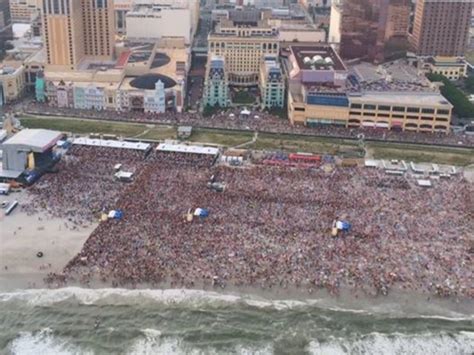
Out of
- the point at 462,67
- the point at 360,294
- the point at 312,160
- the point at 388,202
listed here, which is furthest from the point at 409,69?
the point at 360,294

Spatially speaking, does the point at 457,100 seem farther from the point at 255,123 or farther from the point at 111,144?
the point at 111,144

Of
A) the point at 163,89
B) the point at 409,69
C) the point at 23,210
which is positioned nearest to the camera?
the point at 23,210

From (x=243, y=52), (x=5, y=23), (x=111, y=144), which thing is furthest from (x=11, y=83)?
(x=5, y=23)

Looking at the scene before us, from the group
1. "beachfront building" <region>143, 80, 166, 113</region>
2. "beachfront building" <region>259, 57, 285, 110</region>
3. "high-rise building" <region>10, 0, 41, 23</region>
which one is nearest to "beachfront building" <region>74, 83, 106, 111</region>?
"beachfront building" <region>143, 80, 166, 113</region>

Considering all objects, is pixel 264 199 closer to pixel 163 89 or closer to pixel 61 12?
pixel 163 89

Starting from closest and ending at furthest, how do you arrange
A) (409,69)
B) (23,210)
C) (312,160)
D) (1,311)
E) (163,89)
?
1. (1,311)
2. (23,210)
3. (312,160)
4. (163,89)
5. (409,69)

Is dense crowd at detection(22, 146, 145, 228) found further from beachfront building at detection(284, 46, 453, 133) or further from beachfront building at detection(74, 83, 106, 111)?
beachfront building at detection(284, 46, 453, 133)

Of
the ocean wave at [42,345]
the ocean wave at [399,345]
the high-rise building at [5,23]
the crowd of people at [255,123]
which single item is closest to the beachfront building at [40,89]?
the crowd of people at [255,123]
